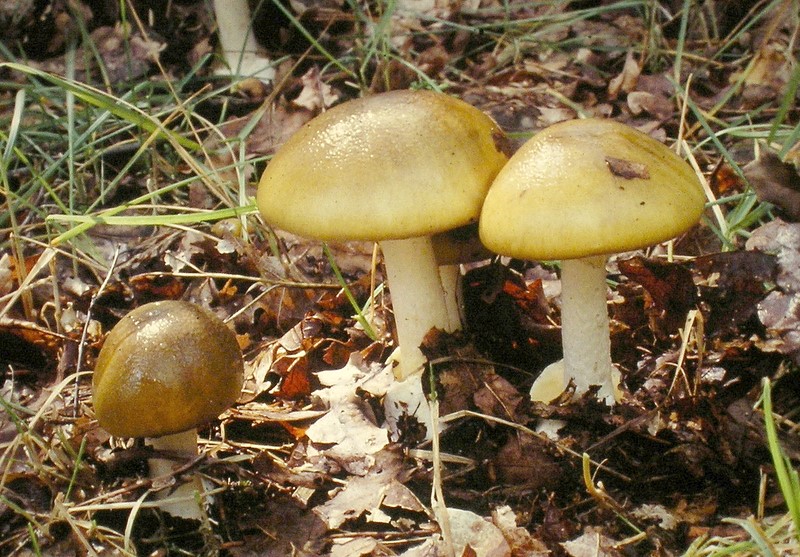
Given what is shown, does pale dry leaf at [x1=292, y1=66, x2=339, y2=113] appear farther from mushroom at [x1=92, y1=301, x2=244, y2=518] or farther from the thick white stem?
mushroom at [x1=92, y1=301, x2=244, y2=518]

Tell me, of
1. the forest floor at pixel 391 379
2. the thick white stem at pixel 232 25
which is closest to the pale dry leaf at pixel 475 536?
the forest floor at pixel 391 379

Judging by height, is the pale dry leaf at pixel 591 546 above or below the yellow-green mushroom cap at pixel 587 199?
below

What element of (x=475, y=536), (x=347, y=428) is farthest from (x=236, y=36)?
(x=475, y=536)

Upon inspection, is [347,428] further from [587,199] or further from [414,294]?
[587,199]

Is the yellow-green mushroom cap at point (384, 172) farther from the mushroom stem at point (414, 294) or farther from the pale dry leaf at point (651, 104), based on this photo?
the pale dry leaf at point (651, 104)

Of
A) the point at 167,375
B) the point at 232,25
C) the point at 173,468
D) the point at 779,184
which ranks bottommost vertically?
the point at 173,468

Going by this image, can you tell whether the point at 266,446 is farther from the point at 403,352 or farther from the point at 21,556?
the point at 21,556
